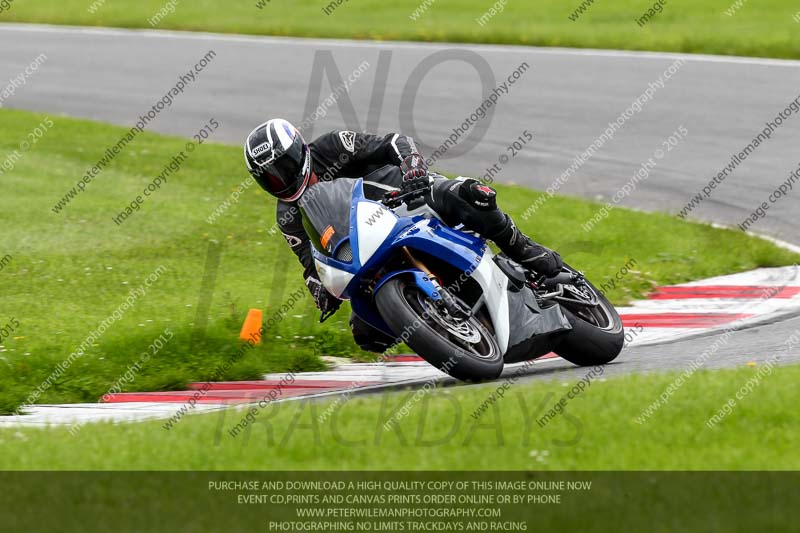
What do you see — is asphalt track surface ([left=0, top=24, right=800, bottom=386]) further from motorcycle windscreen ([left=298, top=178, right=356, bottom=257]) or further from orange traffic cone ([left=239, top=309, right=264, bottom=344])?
motorcycle windscreen ([left=298, top=178, right=356, bottom=257])

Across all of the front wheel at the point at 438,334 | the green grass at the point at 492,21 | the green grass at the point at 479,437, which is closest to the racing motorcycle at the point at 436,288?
the front wheel at the point at 438,334

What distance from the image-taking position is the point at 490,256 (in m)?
7.88

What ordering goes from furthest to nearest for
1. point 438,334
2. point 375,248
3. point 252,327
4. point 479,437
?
1. point 252,327
2. point 375,248
3. point 438,334
4. point 479,437

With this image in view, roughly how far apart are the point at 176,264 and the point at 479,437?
597 centimetres

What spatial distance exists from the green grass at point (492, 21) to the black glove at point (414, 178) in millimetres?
13119

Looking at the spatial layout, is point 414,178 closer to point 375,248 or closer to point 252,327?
point 375,248

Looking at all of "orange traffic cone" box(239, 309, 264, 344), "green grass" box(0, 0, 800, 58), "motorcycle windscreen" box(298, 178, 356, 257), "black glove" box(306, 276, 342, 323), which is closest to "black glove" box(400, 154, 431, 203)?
"motorcycle windscreen" box(298, 178, 356, 257)

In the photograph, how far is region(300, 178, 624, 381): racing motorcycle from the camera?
7285 millimetres

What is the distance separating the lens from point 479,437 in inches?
249

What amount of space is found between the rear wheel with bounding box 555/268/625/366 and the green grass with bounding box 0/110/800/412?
77.6 inches

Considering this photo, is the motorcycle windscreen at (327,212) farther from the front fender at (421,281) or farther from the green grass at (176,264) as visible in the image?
the green grass at (176,264)

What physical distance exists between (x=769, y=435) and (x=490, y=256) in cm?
235

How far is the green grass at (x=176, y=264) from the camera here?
9164 millimetres

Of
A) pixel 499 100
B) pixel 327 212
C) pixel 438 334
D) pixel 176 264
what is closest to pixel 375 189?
pixel 327 212
